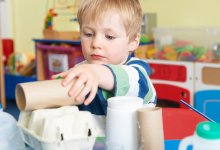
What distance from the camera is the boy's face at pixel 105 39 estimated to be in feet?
2.15

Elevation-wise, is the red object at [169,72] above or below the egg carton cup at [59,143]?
below

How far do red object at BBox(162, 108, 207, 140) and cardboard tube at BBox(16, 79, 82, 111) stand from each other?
31 cm

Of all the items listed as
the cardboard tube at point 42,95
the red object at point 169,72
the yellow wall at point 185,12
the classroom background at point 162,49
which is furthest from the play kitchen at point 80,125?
the yellow wall at point 185,12

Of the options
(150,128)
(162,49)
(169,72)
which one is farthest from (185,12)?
(150,128)

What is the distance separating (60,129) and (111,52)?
0.26m

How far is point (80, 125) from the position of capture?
459mm

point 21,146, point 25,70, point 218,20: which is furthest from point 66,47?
point 21,146

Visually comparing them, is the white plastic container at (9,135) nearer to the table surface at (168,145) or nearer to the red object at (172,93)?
the table surface at (168,145)

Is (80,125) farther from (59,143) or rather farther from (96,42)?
(96,42)

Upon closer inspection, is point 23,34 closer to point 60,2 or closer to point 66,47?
point 60,2

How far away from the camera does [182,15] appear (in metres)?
2.44

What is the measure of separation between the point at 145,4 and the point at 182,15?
0.94ft

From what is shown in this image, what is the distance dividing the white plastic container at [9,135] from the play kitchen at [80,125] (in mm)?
26

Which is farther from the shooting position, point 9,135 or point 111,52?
point 111,52
